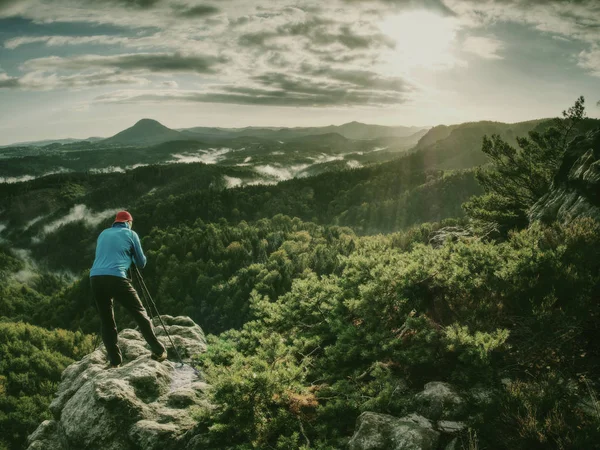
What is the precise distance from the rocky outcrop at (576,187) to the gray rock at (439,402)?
7.79 metres

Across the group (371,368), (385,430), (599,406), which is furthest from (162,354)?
(599,406)

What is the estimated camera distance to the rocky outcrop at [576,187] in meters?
11.4

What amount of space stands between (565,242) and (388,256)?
4.25 meters

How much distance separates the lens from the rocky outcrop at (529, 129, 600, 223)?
11414 millimetres

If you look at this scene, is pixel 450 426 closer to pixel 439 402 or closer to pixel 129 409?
pixel 439 402

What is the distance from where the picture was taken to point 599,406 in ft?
16.3

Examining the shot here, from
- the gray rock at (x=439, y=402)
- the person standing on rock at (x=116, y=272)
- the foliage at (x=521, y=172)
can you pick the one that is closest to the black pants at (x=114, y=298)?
the person standing on rock at (x=116, y=272)

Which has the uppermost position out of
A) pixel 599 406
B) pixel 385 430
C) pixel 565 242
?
pixel 565 242

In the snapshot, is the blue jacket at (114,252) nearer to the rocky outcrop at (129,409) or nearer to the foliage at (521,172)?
the rocky outcrop at (129,409)

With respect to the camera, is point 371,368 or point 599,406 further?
point 371,368

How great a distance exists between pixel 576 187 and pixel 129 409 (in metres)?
15.0

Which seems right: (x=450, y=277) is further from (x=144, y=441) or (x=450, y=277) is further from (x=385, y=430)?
(x=144, y=441)

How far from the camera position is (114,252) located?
9.12 meters

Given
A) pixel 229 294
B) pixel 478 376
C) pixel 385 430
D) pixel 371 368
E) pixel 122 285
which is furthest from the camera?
pixel 229 294
